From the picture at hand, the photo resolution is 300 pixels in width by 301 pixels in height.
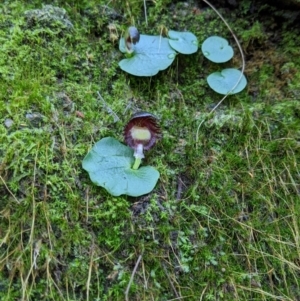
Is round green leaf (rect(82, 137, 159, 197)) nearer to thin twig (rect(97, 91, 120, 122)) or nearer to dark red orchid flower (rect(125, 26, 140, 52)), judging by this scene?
thin twig (rect(97, 91, 120, 122))

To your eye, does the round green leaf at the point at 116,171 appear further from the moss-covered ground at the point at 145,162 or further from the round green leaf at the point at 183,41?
the round green leaf at the point at 183,41

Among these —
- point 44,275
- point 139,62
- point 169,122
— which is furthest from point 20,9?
point 44,275

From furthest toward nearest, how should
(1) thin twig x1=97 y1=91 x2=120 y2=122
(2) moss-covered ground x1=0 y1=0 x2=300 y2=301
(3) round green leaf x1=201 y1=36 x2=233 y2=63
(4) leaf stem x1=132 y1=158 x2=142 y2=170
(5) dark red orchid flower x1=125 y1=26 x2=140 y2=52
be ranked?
(3) round green leaf x1=201 y1=36 x2=233 y2=63
(5) dark red orchid flower x1=125 y1=26 x2=140 y2=52
(1) thin twig x1=97 y1=91 x2=120 y2=122
(4) leaf stem x1=132 y1=158 x2=142 y2=170
(2) moss-covered ground x1=0 y1=0 x2=300 y2=301

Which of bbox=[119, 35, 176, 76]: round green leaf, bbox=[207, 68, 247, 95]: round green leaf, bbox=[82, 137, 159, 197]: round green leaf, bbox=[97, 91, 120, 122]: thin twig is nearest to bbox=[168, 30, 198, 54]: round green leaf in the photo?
bbox=[119, 35, 176, 76]: round green leaf

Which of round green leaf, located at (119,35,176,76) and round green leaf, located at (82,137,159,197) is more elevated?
round green leaf, located at (119,35,176,76)

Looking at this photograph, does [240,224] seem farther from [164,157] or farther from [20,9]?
[20,9]

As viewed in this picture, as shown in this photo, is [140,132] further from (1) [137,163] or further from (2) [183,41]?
(2) [183,41]

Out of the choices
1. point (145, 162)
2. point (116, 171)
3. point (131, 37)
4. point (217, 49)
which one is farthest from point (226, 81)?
point (116, 171)
